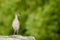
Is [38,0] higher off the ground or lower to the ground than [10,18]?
higher

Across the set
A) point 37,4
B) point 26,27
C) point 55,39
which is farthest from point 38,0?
point 55,39

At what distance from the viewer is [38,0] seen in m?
2.87

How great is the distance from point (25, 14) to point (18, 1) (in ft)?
0.75

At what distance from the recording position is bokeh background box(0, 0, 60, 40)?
9.07 ft

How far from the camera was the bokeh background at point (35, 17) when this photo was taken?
9.07 feet

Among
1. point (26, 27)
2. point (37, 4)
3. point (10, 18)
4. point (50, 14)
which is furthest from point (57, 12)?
point (10, 18)

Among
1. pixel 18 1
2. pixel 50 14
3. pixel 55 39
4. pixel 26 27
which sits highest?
pixel 18 1

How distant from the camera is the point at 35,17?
2.79 m

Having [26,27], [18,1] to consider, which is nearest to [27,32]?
[26,27]

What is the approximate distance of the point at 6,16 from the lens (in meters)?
2.92

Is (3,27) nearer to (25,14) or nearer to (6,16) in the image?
(6,16)

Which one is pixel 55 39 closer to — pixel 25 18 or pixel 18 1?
pixel 25 18

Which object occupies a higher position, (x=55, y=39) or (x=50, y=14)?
(x=50, y=14)

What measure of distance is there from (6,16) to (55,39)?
80cm
